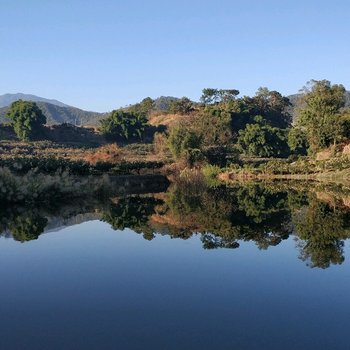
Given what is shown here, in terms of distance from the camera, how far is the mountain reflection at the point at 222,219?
44.8 ft

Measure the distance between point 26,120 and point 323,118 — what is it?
45.2 metres

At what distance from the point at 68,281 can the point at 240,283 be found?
Result: 11.3 feet

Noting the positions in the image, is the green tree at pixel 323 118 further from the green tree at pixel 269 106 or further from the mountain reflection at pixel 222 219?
the green tree at pixel 269 106

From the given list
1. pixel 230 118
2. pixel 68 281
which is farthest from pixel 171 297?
pixel 230 118

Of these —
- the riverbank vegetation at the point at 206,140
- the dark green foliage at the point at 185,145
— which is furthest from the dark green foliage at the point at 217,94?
the dark green foliage at the point at 185,145

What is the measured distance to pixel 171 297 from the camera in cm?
820

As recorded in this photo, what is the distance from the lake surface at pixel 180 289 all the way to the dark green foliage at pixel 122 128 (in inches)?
2379

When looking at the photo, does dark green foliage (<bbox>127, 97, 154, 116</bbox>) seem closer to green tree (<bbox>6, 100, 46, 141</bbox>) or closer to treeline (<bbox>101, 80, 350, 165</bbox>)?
treeline (<bbox>101, 80, 350, 165</bbox>)

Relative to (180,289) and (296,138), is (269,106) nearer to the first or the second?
(296,138)

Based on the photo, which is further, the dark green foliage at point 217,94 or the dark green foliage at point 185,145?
the dark green foliage at point 217,94

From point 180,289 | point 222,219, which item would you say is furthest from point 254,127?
point 180,289

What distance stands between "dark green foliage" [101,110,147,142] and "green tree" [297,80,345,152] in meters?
32.0

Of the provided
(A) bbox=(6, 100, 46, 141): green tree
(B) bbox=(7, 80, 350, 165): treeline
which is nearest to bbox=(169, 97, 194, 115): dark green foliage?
(B) bbox=(7, 80, 350, 165): treeline

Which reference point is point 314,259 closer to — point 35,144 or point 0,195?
point 0,195
